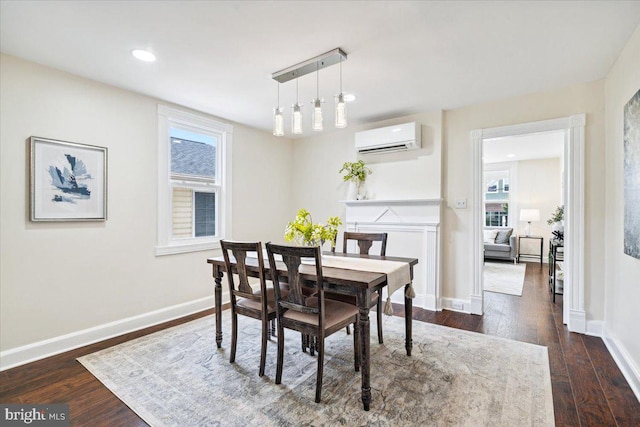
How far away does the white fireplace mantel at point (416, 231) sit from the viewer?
3.70 m

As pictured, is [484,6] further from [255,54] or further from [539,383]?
[539,383]

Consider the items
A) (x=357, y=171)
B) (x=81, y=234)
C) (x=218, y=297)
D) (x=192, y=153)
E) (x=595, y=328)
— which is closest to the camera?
(x=218, y=297)

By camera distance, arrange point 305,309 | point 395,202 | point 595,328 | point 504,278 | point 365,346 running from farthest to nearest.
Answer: point 504,278 → point 395,202 → point 595,328 → point 305,309 → point 365,346

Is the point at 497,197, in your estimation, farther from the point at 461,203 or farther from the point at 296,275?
the point at 296,275

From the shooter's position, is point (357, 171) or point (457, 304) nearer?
point (457, 304)

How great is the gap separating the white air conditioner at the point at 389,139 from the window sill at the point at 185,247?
2334 millimetres

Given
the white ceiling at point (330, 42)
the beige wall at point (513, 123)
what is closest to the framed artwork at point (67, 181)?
the white ceiling at point (330, 42)

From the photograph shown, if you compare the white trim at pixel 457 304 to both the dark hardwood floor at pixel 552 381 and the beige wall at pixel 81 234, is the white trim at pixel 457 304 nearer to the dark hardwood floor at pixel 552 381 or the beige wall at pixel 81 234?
the dark hardwood floor at pixel 552 381

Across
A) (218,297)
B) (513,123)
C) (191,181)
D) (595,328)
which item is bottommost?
(595,328)

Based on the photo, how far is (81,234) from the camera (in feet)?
9.09

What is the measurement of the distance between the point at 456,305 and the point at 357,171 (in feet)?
6.95

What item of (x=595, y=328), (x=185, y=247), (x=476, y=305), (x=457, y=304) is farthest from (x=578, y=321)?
(x=185, y=247)

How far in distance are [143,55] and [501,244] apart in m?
7.37

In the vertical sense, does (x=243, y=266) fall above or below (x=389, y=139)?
below
